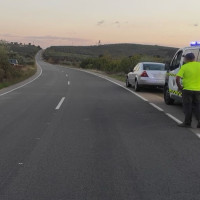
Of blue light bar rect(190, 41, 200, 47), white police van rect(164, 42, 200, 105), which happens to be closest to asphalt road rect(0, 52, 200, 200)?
white police van rect(164, 42, 200, 105)

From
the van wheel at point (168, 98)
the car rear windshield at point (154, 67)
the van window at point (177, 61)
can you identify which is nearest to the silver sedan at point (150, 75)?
the car rear windshield at point (154, 67)

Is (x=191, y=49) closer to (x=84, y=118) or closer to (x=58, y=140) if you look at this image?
(x=84, y=118)

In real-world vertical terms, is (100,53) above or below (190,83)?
below

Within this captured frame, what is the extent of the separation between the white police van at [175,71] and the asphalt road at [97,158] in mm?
1997

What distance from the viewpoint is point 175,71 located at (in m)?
13.8

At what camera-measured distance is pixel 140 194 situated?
4934 millimetres

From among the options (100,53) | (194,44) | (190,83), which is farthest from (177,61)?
(100,53)

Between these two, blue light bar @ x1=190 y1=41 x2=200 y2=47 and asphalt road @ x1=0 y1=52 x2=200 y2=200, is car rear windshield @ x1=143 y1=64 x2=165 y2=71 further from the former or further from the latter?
asphalt road @ x1=0 y1=52 x2=200 y2=200

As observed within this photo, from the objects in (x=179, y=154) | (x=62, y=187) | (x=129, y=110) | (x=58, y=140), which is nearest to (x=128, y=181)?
(x=62, y=187)

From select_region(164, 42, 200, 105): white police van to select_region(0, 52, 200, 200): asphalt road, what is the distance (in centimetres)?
200

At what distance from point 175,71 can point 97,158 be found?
7715mm

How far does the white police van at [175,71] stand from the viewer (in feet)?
41.6

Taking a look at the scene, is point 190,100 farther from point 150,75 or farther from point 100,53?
point 100,53

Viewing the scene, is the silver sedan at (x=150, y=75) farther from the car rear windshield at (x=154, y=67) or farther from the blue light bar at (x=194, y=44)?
the blue light bar at (x=194, y=44)
